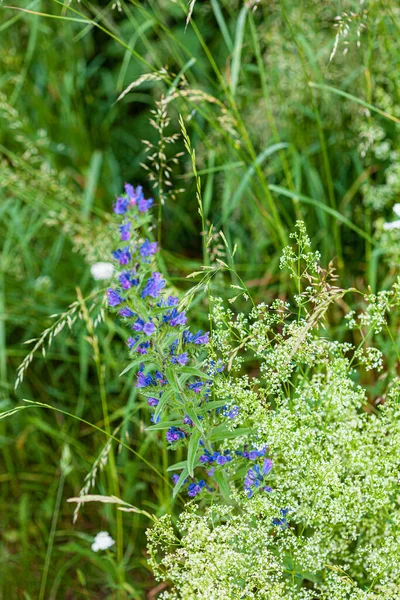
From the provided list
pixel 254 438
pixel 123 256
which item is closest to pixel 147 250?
pixel 123 256

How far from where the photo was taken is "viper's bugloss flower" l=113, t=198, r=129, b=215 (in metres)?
1.35

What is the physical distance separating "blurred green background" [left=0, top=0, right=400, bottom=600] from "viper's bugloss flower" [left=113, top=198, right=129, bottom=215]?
2.77ft

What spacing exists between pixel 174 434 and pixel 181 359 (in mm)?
168

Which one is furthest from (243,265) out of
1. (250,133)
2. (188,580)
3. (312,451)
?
(188,580)

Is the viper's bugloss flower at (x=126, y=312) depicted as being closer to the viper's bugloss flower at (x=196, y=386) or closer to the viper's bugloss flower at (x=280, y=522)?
the viper's bugloss flower at (x=196, y=386)

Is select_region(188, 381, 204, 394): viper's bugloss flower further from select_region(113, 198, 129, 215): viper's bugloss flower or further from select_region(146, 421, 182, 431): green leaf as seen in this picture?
select_region(113, 198, 129, 215): viper's bugloss flower

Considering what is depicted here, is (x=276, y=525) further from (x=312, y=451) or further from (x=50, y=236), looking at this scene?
(x=50, y=236)

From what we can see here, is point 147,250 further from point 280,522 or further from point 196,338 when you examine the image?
point 280,522

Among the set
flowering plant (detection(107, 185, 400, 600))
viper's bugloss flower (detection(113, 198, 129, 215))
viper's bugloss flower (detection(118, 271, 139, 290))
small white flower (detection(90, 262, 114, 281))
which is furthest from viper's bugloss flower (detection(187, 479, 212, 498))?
small white flower (detection(90, 262, 114, 281))

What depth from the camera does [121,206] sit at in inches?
53.4

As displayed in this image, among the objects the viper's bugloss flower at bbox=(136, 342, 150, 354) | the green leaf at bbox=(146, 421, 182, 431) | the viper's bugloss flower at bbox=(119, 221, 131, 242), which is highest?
the viper's bugloss flower at bbox=(119, 221, 131, 242)

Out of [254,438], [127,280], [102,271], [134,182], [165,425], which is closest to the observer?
[127,280]

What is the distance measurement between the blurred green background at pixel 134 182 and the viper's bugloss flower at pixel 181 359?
0.69 meters

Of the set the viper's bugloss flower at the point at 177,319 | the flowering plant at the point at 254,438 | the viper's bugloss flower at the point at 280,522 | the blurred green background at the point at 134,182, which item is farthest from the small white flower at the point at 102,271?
the viper's bugloss flower at the point at 280,522
